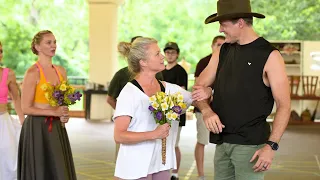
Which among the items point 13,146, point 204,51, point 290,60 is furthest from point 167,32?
point 13,146

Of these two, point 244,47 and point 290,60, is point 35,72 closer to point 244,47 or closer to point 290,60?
point 244,47

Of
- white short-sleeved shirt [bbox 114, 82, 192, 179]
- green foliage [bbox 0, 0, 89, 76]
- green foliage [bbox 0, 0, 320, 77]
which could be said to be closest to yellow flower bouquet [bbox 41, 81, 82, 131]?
white short-sleeved shirt [bbox 114, 82, 192, 179]

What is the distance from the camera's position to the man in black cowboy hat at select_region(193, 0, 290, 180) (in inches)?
152

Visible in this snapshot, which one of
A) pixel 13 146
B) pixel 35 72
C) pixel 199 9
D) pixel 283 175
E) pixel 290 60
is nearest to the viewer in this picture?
pixel 35 72

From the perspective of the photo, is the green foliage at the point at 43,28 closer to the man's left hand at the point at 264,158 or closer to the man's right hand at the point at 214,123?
the man's right hand at the point at 214,123

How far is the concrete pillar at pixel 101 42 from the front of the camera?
Result: 18.2 meters

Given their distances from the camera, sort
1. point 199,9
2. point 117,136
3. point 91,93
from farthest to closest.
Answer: point 199,9, point 91,93, point 117,136

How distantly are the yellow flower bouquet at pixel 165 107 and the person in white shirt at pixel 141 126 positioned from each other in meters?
0.06

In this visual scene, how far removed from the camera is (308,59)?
62.9 feet

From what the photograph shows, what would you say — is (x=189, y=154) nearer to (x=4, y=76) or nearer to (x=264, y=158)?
(x=4, y=76)

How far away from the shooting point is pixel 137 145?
13.1ft

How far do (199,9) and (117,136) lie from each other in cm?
2447

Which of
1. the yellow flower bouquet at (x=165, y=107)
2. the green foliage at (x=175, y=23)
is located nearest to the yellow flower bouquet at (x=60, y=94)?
the yellow flower bouquet at (x=165, y=107)

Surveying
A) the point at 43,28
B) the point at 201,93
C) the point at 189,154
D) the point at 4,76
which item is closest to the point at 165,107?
the point at 201,93
